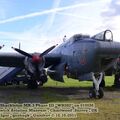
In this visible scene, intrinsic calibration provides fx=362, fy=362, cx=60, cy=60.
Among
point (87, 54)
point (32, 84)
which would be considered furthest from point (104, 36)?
point (32, 84)

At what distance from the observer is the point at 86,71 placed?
1888 cm

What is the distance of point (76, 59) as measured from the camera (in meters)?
20.1

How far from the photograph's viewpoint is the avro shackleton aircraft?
56.0 feet

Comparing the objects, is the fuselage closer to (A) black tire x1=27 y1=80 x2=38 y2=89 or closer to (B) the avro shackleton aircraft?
(B) the avro shackleton aircraft

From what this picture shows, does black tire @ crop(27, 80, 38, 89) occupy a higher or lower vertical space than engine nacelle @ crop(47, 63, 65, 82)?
lower

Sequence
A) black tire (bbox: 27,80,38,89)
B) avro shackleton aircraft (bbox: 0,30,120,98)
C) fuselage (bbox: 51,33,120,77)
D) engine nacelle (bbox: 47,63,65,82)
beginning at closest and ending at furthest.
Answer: fuselage (bbox: 51,33,120,77), avro shackleton aircraft (bbox: 0,30,120,98), engine nacelle (bbox: 47,63,65,82), black tire (bbox: 27,80,38,89)

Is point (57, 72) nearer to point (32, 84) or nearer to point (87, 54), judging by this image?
point (32, 84)

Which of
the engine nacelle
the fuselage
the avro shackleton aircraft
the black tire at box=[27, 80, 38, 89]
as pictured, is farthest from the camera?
the black tire at box=[27, 80, 38, 89]

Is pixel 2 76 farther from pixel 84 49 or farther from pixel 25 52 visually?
pixel 84 49

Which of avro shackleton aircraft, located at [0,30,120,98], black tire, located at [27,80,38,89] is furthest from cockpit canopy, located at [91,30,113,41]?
black tire, located at [27,80,38,89]

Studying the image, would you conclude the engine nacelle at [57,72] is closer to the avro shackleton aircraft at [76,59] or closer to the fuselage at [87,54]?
the avro shackleton aircraft at [76,59]

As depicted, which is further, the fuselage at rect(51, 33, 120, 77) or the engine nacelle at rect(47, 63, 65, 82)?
the engine nacelle at rect(47, 63, 65, 82)

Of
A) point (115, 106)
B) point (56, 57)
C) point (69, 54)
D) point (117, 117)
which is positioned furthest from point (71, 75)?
point (117, 117)

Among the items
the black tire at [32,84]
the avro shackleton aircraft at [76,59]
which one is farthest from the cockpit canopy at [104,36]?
the black tire at [32,84]
